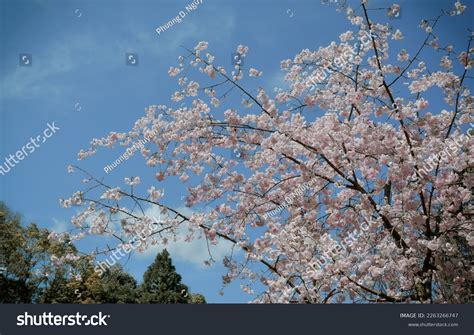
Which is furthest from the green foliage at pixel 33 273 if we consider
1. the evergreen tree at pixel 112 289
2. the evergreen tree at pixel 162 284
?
the evergreen tree at pixel 162 284

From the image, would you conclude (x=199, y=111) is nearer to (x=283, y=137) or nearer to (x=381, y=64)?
(x=283, y=137)

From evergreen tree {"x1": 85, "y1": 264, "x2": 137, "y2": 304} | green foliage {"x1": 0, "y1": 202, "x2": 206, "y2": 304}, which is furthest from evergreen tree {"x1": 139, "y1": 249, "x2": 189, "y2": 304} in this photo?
green foliage {"x1": 0, "y1": 202, "x2": 206, "y2": 304}

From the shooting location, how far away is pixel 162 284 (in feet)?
101

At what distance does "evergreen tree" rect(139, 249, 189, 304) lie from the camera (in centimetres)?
2986

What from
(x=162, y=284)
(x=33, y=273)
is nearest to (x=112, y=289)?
(x=162, y=284)

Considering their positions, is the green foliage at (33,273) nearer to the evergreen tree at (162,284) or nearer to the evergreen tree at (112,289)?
the evergreen tree at (112,289)

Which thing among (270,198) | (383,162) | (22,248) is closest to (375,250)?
(383,162)

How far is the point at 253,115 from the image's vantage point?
19.2ft

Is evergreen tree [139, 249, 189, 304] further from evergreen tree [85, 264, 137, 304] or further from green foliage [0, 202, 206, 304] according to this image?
green foliage [0, 202, 206, 304]

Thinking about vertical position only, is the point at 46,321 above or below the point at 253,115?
below

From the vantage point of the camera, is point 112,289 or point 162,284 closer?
point 112,289

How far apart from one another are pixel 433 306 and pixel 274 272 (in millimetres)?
1592

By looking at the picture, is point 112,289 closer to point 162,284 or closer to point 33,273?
point 162,284

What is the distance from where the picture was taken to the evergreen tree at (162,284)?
29859 millimetres
